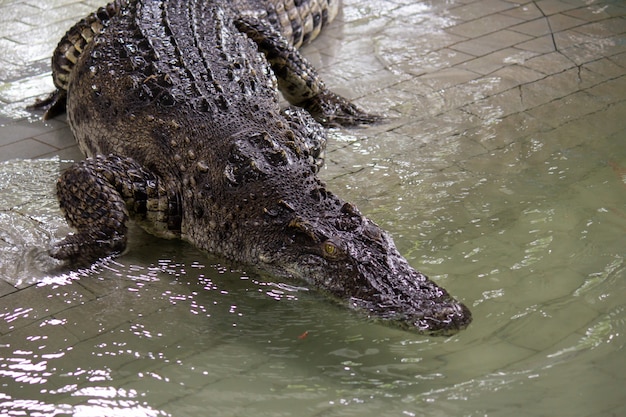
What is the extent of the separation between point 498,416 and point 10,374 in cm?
161

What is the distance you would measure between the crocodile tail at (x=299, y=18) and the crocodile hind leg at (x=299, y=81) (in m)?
0.68

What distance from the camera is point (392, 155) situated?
14.9 feet

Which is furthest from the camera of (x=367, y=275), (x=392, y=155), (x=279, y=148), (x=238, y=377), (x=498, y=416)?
(x=392, y=155)

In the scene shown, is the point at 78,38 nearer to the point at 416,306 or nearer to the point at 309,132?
the point at 309,132

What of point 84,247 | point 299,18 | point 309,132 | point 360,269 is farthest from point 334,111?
point 360,269

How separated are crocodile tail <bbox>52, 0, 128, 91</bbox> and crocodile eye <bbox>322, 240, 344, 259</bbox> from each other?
2418 millimetres

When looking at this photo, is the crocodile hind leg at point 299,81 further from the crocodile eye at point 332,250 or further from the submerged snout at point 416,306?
the submerged snout at point 416,306

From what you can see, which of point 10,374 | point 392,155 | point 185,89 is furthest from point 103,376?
point 392,155

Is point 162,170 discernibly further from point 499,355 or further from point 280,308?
point 499,355

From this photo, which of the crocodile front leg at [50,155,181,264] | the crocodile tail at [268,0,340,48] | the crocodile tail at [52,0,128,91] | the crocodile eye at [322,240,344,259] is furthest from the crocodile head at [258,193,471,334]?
the crocodile tail at [268,0,340,48]

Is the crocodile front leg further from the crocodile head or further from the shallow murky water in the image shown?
the crocodile head

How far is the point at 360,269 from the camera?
3.09m

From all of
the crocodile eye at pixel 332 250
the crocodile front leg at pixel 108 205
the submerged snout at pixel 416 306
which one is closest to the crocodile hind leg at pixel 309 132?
the crocodile front leg at pixel 108 205

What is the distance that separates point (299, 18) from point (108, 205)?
2867 millimetres
